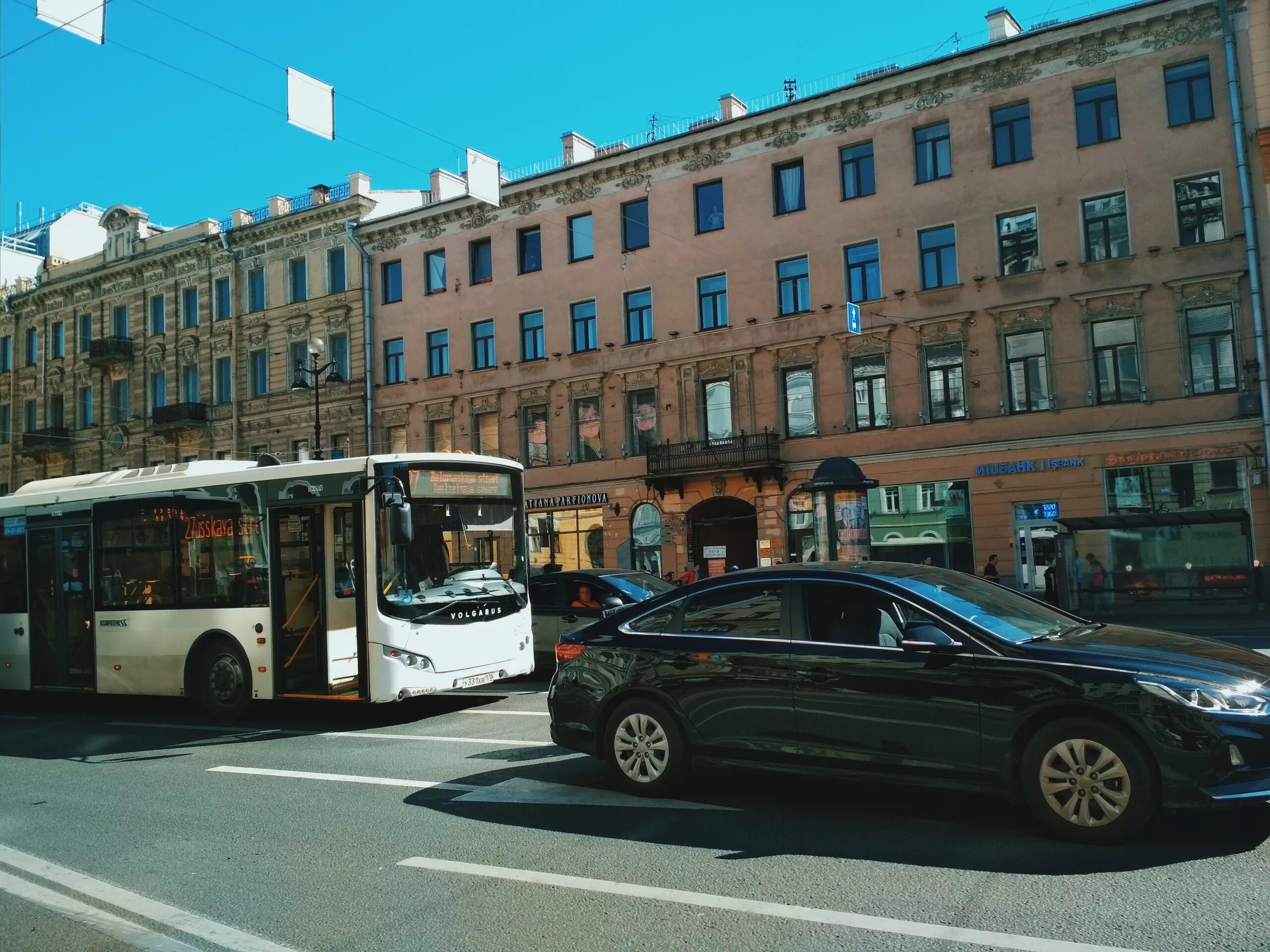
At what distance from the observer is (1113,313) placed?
25969 millimetres

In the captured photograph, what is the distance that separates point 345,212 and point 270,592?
99.2 ft

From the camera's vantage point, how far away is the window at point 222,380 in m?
42.8

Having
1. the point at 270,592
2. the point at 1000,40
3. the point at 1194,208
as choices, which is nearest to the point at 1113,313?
the point at 1194,208

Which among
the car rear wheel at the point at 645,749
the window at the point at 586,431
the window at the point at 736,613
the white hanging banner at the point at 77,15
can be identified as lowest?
the car rear wheel at the point at 645,749

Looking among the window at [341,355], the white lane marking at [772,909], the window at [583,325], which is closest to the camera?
the white lane marking at [772,909]

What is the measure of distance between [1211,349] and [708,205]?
14.4m

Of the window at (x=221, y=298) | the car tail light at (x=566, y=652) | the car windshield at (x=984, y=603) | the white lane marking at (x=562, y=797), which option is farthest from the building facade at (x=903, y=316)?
the white lane marking at (x=562, y=797)

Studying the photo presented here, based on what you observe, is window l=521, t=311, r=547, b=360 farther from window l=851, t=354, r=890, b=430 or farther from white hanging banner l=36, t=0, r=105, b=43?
white hanging banner l=36, t=0, r=105, b=43

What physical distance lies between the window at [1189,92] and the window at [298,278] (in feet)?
96.5

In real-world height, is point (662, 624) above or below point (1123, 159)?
below

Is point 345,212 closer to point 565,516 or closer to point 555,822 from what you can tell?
point 565,516

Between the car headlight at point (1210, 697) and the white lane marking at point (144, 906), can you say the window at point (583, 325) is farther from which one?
the car headlight at point (1210, 697)

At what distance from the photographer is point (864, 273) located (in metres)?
29.3

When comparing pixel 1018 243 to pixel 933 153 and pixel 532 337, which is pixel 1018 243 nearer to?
pixel 933 153
